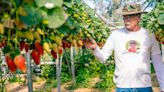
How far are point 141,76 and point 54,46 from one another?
1434 mm

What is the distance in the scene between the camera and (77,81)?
995 cm

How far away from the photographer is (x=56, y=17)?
1.22 m

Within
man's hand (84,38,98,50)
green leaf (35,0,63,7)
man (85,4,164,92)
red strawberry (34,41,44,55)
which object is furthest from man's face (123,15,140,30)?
green leaf (35,0,63,7)

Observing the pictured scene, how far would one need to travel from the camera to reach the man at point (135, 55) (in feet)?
9.70

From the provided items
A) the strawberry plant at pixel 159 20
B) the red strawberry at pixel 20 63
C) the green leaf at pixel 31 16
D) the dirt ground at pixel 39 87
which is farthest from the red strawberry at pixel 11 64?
the dirt ground at pixel 39 87

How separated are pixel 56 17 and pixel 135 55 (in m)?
1.83

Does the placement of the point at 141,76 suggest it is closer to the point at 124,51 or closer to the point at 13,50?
the point at 124,51

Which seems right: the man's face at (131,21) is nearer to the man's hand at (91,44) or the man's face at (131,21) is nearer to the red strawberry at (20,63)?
the man's hand at (91,44)

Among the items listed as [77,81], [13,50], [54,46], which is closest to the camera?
[13,50]

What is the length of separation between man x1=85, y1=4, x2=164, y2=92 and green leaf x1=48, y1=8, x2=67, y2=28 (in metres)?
1.74

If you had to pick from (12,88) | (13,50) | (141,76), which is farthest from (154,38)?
(12,88)

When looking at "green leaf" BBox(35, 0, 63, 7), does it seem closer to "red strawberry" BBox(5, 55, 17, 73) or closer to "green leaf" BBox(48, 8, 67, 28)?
"green leaf" BBox(48, 8, 67, 28)

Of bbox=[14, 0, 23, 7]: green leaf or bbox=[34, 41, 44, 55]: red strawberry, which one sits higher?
bbox=[14, 0, 23, 7]: green leaf

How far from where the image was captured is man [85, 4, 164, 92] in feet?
9.70
